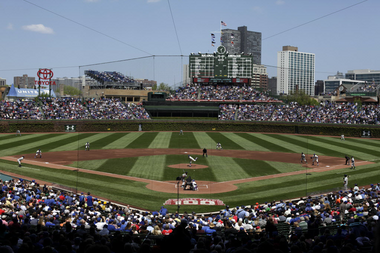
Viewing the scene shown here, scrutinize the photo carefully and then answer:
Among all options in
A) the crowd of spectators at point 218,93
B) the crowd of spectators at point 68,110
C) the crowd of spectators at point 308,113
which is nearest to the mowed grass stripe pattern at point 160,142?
the crowd of spectators at point 68,110

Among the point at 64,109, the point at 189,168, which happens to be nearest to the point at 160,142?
the point at 189,168

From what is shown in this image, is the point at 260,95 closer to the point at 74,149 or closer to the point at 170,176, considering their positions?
the point at 74,149

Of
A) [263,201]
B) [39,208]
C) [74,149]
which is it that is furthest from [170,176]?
[74,149]

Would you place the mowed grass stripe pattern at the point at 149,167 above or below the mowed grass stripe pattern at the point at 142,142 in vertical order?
below

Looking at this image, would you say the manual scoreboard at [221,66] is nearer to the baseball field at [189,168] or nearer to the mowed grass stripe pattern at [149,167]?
the baseball field at [189,168]

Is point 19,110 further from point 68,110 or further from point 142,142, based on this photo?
point 142,142

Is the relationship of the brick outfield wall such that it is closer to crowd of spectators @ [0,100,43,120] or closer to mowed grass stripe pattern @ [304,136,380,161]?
crowd of spectators @ [0,100,43,120]

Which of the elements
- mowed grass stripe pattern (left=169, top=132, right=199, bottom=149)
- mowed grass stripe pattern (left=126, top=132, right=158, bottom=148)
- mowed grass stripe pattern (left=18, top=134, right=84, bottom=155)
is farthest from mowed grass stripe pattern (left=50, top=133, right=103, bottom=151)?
mowed grass stripe pattern (left=169, top=132, right=199, bottom=149)
